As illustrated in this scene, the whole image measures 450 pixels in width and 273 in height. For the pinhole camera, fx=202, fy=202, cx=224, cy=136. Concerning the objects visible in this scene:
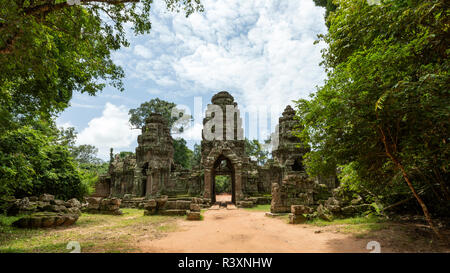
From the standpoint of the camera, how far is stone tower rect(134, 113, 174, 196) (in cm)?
2120

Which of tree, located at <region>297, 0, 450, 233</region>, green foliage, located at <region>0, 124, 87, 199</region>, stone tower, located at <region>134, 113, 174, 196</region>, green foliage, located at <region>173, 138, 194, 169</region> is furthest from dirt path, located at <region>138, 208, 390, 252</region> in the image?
green foliage, located at <region>173, 138, 194, 169</region>

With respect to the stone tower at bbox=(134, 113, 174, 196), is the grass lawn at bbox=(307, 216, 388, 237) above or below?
below

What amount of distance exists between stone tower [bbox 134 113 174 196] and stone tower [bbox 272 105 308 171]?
12466 mm

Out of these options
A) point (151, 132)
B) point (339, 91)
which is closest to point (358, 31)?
point (339, 91)

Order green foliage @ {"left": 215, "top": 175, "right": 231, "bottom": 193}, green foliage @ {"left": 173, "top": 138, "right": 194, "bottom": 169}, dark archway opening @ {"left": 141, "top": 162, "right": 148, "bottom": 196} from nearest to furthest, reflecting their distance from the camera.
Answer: dark archway opening @ {"left": 141, "top": 162, "right": 148, "bottom": 196} < green foliage @ {"left": 173, "top": 138, "right": 194, "bottom": 169} < green foliage @ {"left": 215, "top": 175, "right": 231, "bottom": 193}

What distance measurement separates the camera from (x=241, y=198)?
17.0 metres

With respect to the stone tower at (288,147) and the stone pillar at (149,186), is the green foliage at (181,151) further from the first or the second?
the stone tower at (288,147)

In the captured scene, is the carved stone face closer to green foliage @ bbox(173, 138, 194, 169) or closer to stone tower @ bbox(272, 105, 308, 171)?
green foliage @ bbox(173, 138, 194, 169)

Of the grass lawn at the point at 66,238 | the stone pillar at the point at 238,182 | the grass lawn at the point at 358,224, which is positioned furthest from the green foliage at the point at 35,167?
the grass lawn at the point at 358,224

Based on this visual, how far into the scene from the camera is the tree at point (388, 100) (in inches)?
157

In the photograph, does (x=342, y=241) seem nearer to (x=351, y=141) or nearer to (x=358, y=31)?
(x=351, y=141)

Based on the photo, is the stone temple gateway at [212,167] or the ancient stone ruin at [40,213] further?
the stone temple gateway at [212,167]

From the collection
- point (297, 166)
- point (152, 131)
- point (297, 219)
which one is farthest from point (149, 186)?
point (297, 219)

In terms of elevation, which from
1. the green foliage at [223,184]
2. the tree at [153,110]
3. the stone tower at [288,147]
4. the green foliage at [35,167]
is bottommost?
the green foliage at [223,184]
